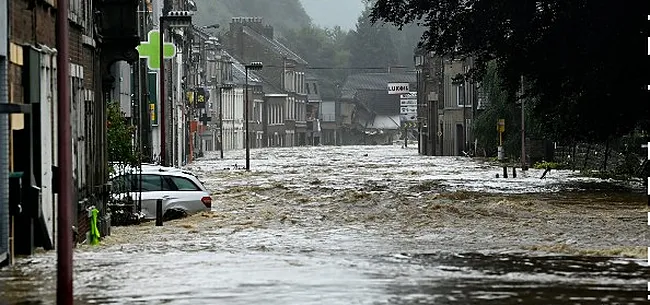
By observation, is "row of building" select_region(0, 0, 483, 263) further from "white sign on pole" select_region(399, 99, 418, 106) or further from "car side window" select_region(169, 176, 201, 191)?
"white sign on pole" select_region(399, 99, 418, 106)

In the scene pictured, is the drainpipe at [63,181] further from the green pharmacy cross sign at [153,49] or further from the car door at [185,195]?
the green pharmacy cross sign at [153,49]

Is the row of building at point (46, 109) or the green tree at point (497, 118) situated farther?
the green tree at point (497, 118)

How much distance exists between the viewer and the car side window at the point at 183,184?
3297cm

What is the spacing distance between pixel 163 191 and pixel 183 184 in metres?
0.59

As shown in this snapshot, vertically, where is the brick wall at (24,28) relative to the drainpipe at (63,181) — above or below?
above

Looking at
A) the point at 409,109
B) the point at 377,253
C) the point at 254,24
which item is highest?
the point at 254,24

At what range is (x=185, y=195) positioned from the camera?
32969 millimetres

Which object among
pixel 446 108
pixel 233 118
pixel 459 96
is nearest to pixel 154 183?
pixel 459 96

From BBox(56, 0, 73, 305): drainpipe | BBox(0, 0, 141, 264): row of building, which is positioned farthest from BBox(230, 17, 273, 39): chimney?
BBox(56, 0, 73, 305): drainpipe

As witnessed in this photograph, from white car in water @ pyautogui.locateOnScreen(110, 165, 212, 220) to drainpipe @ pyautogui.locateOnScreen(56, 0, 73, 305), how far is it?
1760 cm

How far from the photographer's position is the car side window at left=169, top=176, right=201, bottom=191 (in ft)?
108

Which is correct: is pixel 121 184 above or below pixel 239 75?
below

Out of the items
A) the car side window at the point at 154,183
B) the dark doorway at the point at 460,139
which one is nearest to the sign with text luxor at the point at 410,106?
the dark doorway at the point at 460,139

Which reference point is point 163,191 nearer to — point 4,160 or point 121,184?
point 121,184
